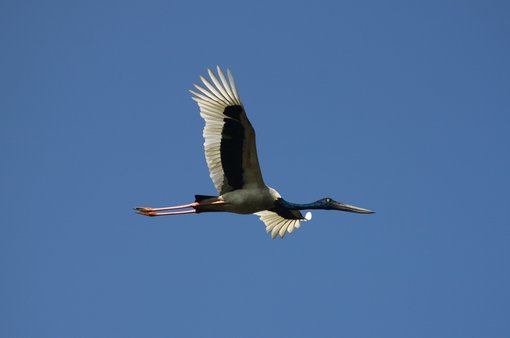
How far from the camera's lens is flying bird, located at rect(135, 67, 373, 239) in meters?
22.2

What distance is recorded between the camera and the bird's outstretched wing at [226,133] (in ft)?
72.8

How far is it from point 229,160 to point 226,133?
0.83 meters

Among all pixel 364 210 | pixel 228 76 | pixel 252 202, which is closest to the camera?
pixel 228 76

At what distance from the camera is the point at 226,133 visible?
73.7ft

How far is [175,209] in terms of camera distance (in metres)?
24.5

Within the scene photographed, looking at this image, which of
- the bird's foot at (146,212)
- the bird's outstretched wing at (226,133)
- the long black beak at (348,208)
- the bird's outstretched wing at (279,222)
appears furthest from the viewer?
the bird's outstretched wing at (279,222)

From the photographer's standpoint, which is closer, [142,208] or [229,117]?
[229,117]

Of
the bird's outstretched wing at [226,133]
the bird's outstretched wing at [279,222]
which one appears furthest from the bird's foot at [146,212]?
the bird's outstretched wing at [279,222]

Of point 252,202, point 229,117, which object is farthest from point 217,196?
point 229,117

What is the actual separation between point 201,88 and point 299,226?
5993 millimetres

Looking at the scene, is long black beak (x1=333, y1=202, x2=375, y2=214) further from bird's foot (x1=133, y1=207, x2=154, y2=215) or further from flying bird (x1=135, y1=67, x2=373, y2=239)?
bird's foot (x1=133, y1=207, x2=154, y2=215)

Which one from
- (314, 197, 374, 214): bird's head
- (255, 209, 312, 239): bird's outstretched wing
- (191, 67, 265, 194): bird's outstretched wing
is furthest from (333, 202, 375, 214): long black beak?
(191, 67, 265, 194): bird's outstretched wing

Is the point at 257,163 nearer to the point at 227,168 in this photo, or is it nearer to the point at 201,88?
the point at 227,168

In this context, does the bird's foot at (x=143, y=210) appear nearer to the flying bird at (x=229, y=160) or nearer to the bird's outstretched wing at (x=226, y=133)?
the flying bird at (x=229, y=160)
